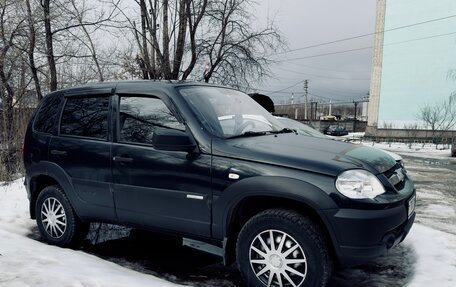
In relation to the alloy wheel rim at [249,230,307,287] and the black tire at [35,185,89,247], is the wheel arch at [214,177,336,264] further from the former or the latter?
the black tire at [35,185,89,247]

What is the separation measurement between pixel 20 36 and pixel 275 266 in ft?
47.5

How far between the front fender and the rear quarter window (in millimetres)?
2325

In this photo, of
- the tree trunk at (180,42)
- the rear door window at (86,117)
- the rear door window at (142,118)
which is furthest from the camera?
the tree trunk at (180,42)

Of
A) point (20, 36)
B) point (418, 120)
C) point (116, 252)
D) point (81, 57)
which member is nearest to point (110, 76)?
point (81, 57)

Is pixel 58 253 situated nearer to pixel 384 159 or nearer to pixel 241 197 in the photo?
pixel 241 197

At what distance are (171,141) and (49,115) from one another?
2.11 meters

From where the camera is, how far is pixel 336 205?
2883mm

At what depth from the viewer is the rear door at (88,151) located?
13.0ft

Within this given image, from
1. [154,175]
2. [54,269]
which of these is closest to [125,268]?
[54,269]

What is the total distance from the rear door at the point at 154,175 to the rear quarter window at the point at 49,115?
102cm

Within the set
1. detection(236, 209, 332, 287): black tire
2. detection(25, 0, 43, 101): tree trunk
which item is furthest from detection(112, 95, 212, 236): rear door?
detection(25, 0, 43, 101): tree trunk

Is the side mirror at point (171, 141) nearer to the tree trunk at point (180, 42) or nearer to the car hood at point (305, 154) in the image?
the car hood at point (305, 154)

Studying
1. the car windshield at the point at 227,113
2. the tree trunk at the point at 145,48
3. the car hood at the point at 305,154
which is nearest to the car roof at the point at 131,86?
the car windshield at the point at 227,113

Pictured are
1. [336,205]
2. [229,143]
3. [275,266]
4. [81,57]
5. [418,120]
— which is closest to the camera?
[336,205]
